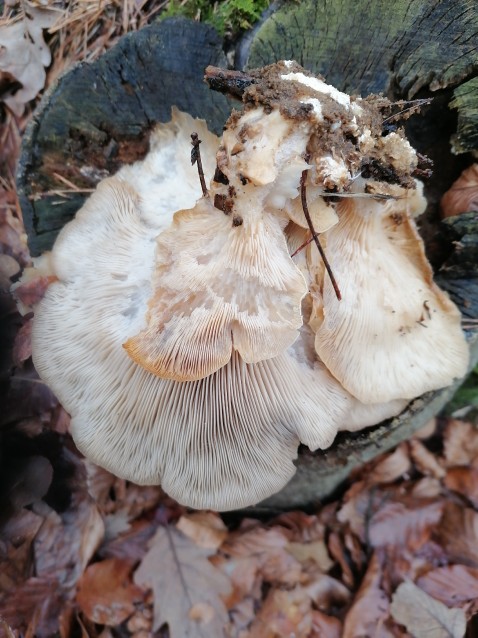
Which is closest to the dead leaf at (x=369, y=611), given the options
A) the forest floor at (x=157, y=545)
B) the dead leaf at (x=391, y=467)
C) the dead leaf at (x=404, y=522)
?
the forest floor at (x=157, y=545)

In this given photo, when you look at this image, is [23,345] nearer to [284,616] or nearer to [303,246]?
[303,246]

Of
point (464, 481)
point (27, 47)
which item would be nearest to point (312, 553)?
point (464, 481)

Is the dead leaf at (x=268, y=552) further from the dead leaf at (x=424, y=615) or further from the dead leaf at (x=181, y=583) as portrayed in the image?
the dead leaf at (x=424, y=615)

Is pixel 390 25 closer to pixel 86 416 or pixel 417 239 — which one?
pixel 417 239

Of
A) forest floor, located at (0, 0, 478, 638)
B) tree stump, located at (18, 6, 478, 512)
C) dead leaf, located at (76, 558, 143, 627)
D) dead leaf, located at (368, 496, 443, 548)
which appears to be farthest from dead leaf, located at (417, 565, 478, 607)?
dead leaf, located at (76, 558, 143, 627)

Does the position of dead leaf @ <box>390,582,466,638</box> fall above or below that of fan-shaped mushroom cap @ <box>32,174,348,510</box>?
below

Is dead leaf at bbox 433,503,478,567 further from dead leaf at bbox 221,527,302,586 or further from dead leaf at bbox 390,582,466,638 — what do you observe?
dead leaf at bbox 221,527,302,586

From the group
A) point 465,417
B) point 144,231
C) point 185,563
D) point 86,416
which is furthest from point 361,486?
point 144,231
